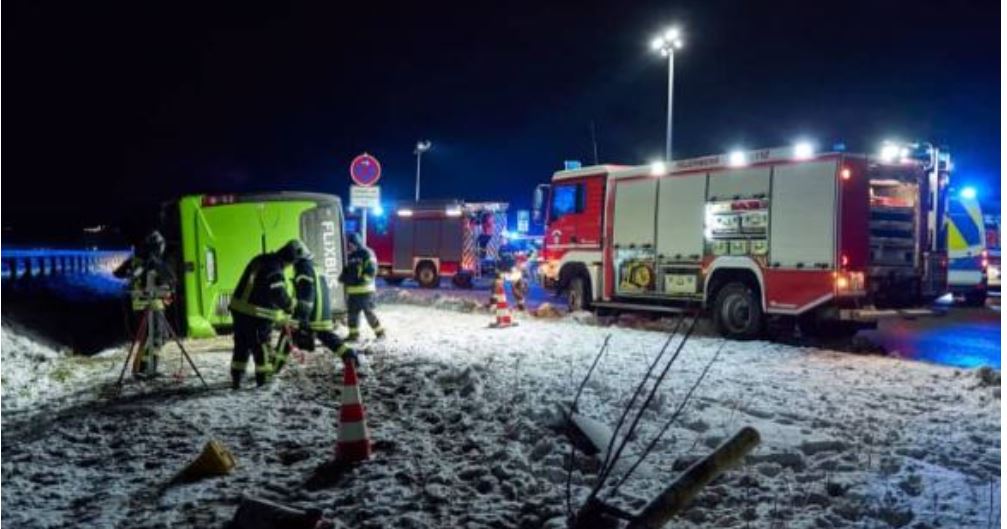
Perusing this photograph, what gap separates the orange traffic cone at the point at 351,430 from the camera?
564 centimetres

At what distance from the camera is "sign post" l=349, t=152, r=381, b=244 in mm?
12914

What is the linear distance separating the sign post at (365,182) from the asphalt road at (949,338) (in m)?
7.49

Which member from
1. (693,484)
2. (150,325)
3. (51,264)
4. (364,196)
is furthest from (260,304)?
(51,264)

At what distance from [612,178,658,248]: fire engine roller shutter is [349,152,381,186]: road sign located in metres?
4.22

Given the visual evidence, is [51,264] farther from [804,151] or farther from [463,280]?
[804,151]

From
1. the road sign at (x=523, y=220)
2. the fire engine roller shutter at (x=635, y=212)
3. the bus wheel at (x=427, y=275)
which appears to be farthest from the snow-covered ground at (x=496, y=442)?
the bus wheel at (x=427, y=275)

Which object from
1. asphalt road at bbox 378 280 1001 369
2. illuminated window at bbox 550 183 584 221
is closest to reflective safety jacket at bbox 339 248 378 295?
illuminated window at bbox 550 183 584 221

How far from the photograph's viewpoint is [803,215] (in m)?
11.9

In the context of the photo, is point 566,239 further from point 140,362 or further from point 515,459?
point 515,459

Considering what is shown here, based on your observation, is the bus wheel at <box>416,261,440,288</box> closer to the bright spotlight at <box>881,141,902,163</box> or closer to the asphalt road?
the asphalt road

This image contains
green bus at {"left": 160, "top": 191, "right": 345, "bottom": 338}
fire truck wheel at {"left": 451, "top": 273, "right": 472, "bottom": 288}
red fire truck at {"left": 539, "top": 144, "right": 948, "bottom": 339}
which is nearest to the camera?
green bus at {"left": 160, "top": 191, "right": 345, "bottom": 338}

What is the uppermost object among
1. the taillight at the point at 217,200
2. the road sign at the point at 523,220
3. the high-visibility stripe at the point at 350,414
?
the road sign at the point at 523,220

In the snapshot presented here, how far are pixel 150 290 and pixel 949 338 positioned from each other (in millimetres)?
11226

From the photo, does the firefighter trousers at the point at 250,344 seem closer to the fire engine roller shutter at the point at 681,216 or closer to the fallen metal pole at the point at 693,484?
the fallen metal pole at the point at 693,484
